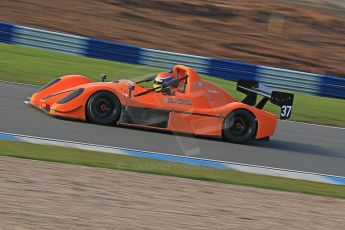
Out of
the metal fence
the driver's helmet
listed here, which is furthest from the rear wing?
the metal fence

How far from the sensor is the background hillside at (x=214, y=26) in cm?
2222

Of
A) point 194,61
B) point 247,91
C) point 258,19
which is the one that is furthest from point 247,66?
point 258,19

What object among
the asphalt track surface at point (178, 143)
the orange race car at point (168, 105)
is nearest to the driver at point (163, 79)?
the orange race car at point (168, 105)

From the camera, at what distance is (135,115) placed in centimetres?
1035

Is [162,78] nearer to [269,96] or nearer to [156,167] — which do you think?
[269,96]

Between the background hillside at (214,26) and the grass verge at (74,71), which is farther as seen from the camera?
the background hillside at (214,26)

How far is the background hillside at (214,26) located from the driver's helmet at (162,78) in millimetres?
10985

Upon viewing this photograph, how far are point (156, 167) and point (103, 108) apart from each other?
7.06 feet

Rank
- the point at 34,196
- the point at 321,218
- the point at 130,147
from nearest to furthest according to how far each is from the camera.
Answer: the point at 34,196, the point at 321,218, the point at 130,147

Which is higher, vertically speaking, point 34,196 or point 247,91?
point 247,91

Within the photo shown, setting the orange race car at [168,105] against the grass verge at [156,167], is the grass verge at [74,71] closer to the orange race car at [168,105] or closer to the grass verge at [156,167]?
the orange race car at [168,105]

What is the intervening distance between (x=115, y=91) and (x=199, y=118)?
Answer: 126cm

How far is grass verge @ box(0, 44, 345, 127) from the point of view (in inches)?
553

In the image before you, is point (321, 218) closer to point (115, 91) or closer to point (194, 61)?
point (115, 91)
